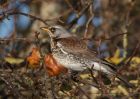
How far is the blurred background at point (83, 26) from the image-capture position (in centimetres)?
712

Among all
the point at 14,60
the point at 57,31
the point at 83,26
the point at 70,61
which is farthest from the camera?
the point at 83,26

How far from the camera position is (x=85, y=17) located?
10.2 m

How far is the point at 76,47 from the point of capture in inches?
287

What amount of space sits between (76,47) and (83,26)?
2.33 m

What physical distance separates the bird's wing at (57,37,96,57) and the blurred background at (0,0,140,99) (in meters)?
0.14

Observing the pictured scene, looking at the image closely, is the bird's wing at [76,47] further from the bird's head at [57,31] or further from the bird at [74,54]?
the bird's head at [57,31]

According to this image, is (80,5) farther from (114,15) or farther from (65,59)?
(114,15)

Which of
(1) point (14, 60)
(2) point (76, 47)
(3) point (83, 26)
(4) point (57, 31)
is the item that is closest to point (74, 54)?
(2) point (76, 47)

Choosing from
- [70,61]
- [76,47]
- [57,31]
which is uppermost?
[57,31]

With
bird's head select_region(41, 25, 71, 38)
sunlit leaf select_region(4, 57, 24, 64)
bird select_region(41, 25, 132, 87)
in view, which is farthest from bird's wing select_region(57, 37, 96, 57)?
sunlit leaf select_region(4, 57, 24, 64)

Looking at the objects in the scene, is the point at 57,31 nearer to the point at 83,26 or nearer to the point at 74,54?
the point at 74,54

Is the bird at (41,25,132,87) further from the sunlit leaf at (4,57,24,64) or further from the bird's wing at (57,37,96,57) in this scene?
the sunlit leaf at (4,57,24,64)

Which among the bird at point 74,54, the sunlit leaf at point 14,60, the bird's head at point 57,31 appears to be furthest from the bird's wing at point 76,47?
the sunlit leaf at point 14,60

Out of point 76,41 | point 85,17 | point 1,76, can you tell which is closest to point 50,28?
point 76,41
